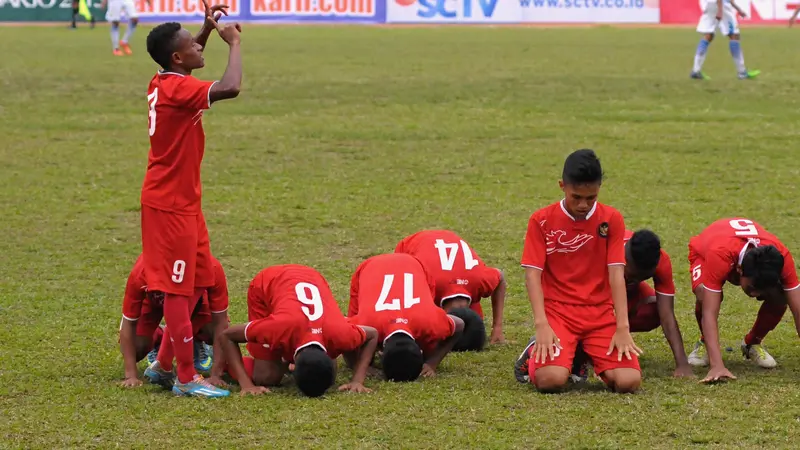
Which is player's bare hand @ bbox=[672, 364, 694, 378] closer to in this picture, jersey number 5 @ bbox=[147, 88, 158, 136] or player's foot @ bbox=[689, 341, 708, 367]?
player's foot @ bbox=[689, 341, 708, 367]

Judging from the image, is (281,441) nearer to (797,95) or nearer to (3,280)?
(3,280)

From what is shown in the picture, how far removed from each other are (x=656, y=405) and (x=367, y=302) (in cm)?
154

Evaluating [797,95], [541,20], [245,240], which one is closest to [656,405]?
[245,240]

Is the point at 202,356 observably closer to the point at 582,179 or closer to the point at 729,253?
the point at 582,179

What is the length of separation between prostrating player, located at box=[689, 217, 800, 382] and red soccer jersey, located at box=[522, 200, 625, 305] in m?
0.49

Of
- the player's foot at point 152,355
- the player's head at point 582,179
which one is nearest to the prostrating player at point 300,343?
the player's foot at point 152,355

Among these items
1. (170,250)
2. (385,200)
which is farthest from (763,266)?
(385,200)

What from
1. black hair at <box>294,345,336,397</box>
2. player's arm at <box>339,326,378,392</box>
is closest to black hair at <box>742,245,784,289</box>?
player's arm at <box>339,326,378,392</box>

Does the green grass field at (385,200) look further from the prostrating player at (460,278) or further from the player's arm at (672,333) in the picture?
the prostrating player at (460,278)

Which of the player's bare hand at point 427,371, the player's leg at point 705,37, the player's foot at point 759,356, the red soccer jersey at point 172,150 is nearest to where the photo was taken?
the red soccer jersey at point 172,150

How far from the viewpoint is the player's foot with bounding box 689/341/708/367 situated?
20.4 feet

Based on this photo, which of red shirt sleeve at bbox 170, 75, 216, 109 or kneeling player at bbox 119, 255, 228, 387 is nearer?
red shirt sleeve at bbox 170, 75, 216, 109

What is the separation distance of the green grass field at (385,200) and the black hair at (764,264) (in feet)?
1.64

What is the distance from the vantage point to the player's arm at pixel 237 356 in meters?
5.68
